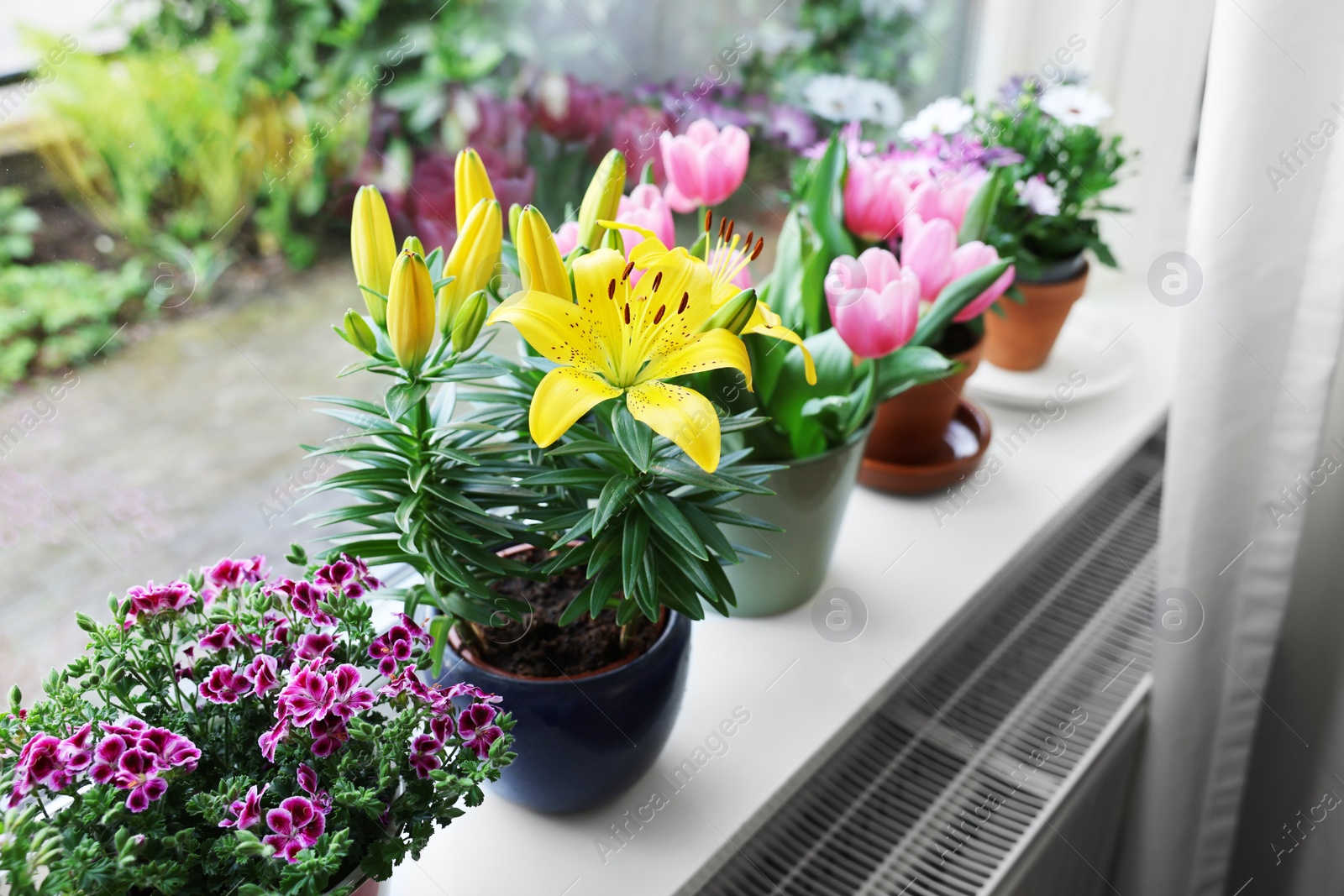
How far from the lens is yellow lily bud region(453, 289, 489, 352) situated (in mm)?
535

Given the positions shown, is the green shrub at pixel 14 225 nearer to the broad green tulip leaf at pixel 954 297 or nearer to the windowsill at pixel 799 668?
the windowsill at pixel 799 668

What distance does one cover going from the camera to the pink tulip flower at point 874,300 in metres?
0.69

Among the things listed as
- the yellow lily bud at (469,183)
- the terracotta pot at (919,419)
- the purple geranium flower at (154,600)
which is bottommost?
the terracotta pot at (919,419)

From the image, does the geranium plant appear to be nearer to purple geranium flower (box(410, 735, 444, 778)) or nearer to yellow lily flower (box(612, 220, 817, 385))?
yellow lily flower (box(612, 220, 817, 385))

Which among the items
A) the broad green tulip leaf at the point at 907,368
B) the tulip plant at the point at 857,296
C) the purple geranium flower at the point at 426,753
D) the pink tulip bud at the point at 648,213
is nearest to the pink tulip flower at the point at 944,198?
the tulip plant at the point at 857,296

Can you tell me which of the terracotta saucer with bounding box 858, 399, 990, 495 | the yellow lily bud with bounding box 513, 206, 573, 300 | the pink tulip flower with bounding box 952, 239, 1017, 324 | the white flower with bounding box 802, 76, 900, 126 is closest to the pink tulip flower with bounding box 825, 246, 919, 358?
the pink tulip flower with bounding box 952, 239, 1017, 324

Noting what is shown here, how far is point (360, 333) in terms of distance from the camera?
542 millimetres

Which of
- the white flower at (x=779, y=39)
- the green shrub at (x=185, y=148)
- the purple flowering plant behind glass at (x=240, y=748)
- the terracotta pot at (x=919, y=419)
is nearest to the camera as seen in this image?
the purple flowering plant behind glass at (x=240, y=748)

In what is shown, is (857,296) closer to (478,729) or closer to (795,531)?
(795,531)

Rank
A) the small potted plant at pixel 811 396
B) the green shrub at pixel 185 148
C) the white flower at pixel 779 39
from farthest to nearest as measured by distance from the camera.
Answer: the white flower at pixel 779 39 < the green shrub at pixel 185 148 < the small potted plant at pixel 811 396

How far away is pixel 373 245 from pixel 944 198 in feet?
1.73

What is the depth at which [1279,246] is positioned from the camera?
0.85 m

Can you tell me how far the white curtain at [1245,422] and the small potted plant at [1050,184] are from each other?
A: 8.3 inches

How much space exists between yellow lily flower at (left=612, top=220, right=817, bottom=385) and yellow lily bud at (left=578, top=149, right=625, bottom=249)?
24 mm
